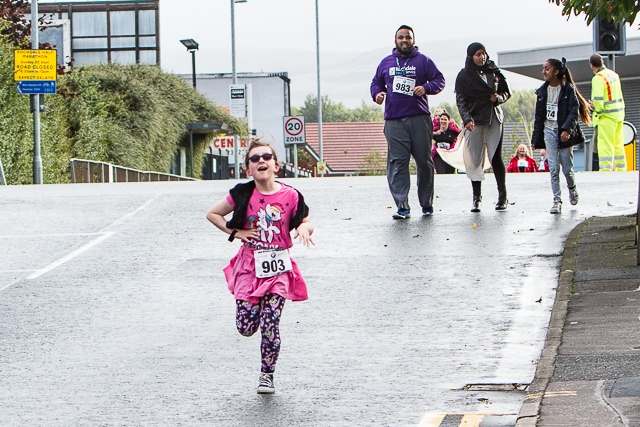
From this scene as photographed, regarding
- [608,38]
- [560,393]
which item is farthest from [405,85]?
[560,393]

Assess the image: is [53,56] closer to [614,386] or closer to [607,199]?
[607,199]

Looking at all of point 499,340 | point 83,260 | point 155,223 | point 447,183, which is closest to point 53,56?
point 447,183

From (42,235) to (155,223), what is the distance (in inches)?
53.6

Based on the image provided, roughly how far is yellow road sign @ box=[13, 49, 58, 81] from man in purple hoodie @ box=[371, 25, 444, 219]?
60.4 ft

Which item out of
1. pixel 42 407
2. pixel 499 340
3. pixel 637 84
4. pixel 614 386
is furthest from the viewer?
pixel 637 84

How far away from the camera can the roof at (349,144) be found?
102 m

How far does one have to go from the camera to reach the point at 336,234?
13.8 m

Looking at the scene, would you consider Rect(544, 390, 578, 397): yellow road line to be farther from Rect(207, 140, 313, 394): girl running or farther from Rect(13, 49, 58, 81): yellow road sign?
Rect(13, 49, 58, 81): yellow road sign

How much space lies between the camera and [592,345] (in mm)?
7359

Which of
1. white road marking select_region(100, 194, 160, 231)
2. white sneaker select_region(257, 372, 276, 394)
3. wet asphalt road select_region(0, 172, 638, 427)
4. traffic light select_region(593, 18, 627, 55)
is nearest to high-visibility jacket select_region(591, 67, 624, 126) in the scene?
traffic light select_region(593, 18, 627, 55)

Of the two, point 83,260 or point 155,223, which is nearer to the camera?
point 83,260

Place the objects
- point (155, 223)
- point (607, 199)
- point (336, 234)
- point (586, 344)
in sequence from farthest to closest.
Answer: point (607, 199), point (155, 223), point (336, 234), point (586, 344)

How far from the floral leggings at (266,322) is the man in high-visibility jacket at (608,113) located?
1362cm

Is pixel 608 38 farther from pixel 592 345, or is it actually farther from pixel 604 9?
pixel 592 345
